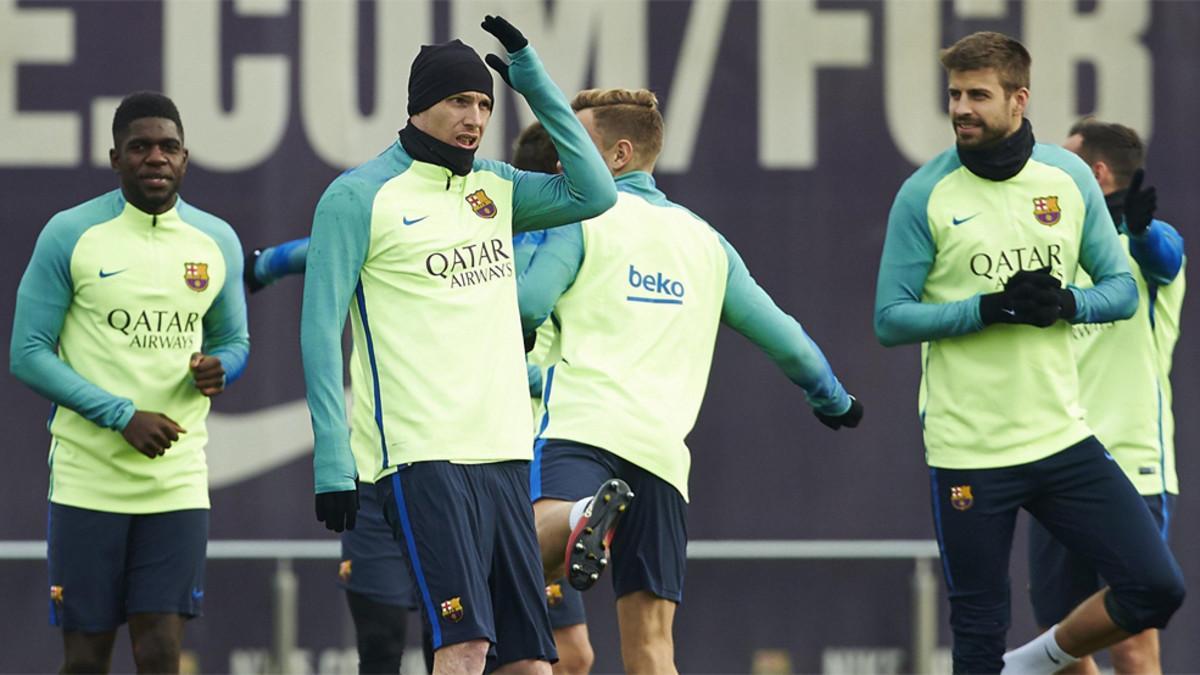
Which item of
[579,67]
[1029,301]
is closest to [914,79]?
[579,67]

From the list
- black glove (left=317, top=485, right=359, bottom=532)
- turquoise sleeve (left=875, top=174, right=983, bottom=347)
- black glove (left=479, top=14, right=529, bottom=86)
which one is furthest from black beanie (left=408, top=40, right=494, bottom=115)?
turquoise sleeve (left=875, top=174, right=983, bottom=347)

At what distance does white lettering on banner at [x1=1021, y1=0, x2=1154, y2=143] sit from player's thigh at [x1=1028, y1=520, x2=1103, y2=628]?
2498 mm

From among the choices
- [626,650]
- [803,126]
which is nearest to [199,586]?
[626,650]

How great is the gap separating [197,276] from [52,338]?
20.2 inches

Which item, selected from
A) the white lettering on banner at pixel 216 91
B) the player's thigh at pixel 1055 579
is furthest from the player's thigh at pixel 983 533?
the white lettering on banner at pixel 216 91

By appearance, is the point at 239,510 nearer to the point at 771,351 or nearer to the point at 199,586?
the point at 199,586

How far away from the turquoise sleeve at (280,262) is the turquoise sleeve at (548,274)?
1638mm

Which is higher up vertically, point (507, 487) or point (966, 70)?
point (966, 70)

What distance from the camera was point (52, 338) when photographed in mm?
6656

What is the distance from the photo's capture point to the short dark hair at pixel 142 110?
6730 millimetres

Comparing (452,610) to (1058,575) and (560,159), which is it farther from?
(1058,575)

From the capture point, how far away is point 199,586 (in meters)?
6.70

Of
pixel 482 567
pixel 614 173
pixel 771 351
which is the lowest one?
pixel 482 567

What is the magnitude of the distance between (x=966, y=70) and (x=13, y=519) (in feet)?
15.7
